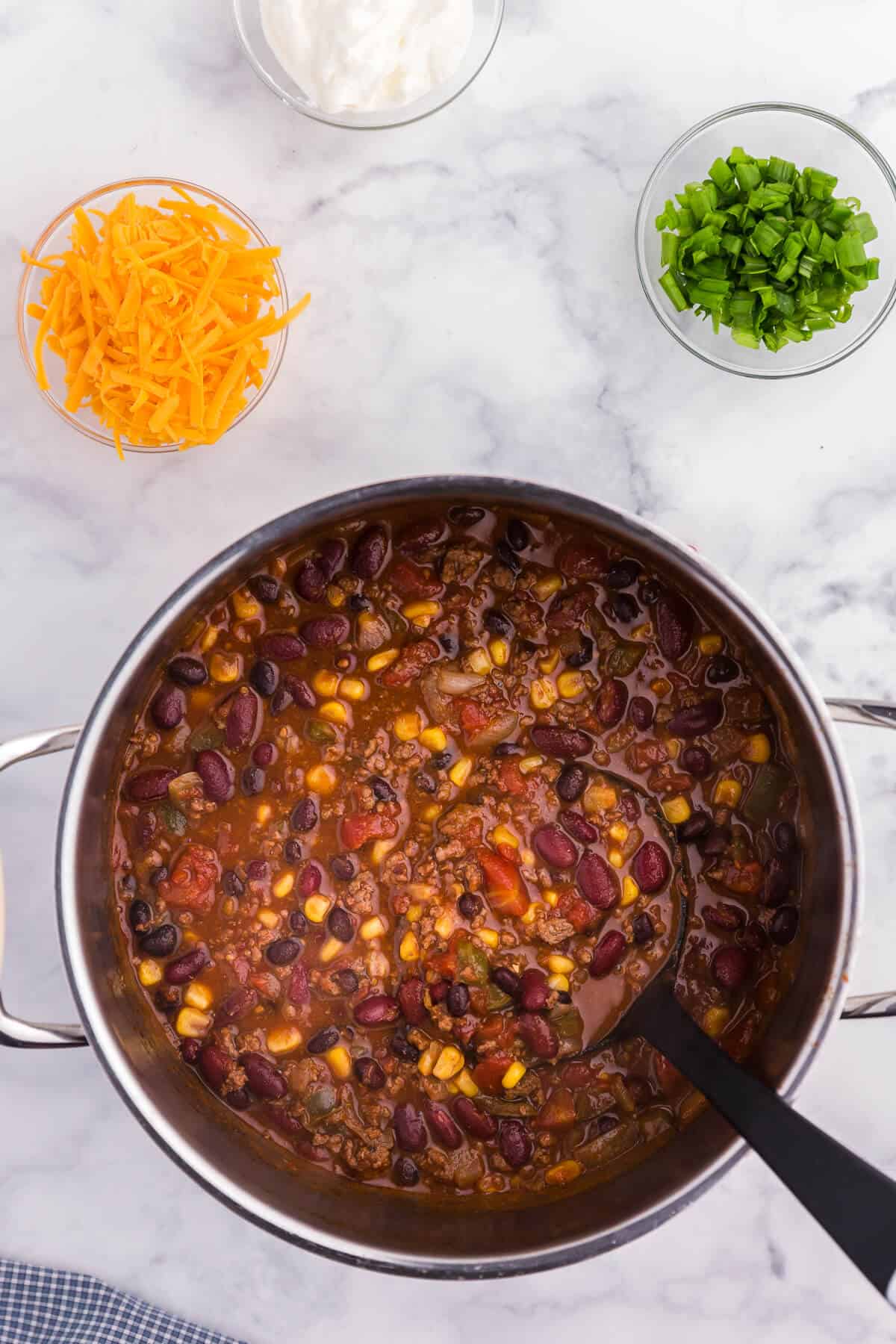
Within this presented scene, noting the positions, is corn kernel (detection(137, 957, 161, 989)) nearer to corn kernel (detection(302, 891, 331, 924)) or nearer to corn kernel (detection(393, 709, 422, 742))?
corn kernel (detection(302, 891, 331, 924))

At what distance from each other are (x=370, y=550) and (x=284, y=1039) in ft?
2.87

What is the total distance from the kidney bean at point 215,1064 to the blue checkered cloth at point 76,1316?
58 centimetres

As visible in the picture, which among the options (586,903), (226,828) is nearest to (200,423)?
(226,828)

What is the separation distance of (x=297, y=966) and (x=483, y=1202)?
53 centimetres

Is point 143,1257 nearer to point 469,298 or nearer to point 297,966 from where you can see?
point 297,966

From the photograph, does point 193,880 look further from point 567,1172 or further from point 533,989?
point 567,1172

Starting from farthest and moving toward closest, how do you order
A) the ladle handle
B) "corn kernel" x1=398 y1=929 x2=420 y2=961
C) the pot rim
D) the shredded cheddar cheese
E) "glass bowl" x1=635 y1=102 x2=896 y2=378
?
"glass bowl" x1=635 y1=102 x2=896 y2=378, "corn kernel" x1=398 y1=929 x2=420 y2=961, the shredded cheddar cheese, the pot rim, the ladle handle

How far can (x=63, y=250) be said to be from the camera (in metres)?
2.17

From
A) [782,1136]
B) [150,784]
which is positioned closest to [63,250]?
[150,784]

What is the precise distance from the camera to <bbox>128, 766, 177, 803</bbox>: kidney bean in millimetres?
1974

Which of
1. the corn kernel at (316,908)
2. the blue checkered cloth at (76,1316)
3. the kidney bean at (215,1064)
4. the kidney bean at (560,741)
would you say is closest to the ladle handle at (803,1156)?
the kidney bean at (560,741)

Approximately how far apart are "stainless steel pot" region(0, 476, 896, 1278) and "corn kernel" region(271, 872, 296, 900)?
11.3 inches

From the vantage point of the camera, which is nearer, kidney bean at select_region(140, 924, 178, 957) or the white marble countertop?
kidney bean at select_region(140, 924, 178, 957)

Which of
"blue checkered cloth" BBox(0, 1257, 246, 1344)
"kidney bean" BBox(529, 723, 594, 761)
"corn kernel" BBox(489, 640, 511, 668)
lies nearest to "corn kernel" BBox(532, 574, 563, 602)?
"corn kernel" BBox(489, 640, 511, 668)
